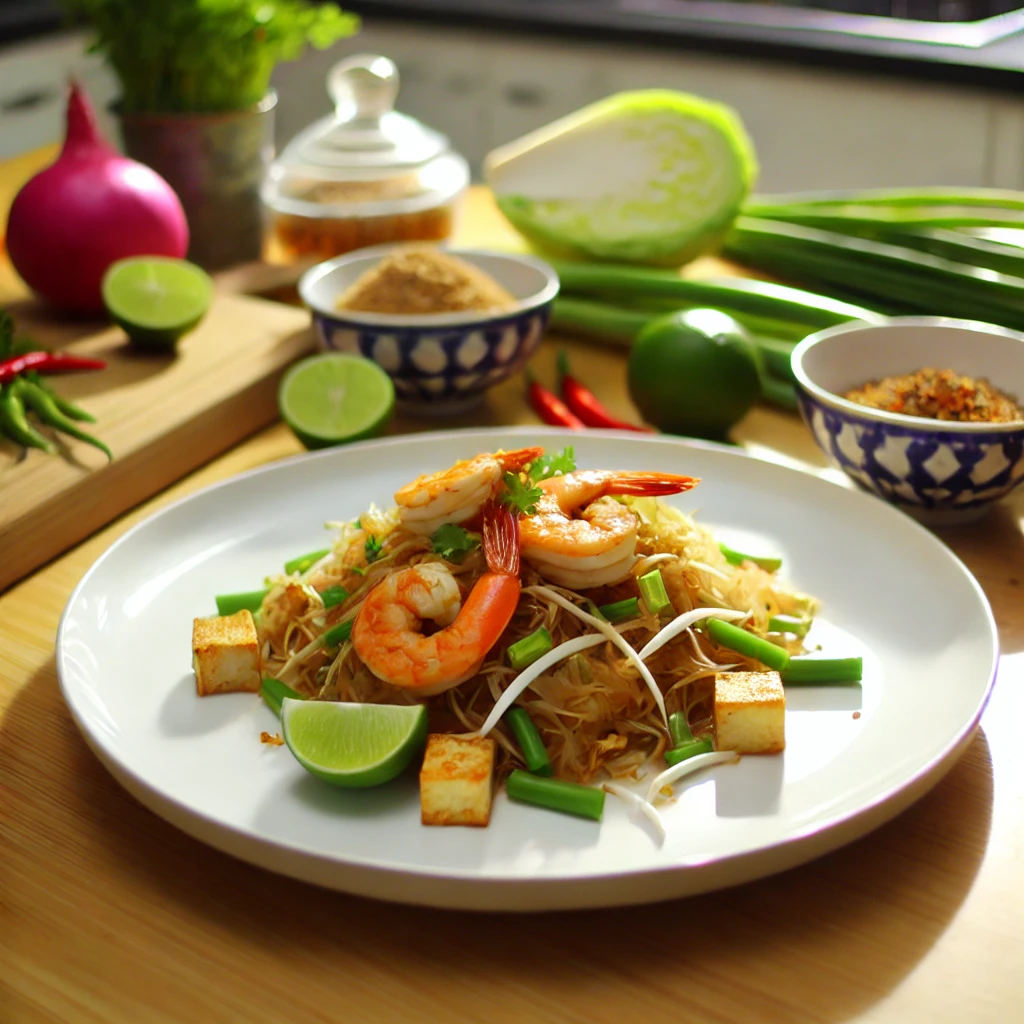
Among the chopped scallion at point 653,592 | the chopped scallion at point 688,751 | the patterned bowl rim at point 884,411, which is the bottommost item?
the chopped scallion at point 688,751

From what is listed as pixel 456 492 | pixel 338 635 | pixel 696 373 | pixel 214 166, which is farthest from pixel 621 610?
pixel 214 166

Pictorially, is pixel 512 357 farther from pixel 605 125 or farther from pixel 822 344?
pixel 605 125

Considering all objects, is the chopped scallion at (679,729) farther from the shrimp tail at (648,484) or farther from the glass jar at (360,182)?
the glass jar at (360,182)

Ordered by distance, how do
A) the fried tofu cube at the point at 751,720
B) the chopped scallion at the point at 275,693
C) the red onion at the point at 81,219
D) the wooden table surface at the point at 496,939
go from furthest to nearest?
the red onion at the point at 81,219 → the chopped scallion at the point at 275,693 → the fried tofu cube at the point at 751,720 → the wooden table surface at the point at 496,939

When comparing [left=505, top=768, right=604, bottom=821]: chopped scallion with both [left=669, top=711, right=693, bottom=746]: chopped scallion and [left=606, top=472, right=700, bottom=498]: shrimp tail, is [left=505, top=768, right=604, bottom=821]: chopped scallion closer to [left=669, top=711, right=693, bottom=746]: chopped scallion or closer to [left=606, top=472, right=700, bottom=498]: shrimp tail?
[left=669, top=711, right=693, bottom=746]: chopped scallion

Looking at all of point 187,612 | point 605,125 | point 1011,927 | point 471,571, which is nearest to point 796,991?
point 1011,927

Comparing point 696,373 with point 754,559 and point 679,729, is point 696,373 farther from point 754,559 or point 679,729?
point 679,729

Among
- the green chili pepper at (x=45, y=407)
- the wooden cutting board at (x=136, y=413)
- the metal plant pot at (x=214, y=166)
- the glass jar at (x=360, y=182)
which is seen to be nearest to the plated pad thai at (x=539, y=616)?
the wooden cutting board at (x=136, y=413)
